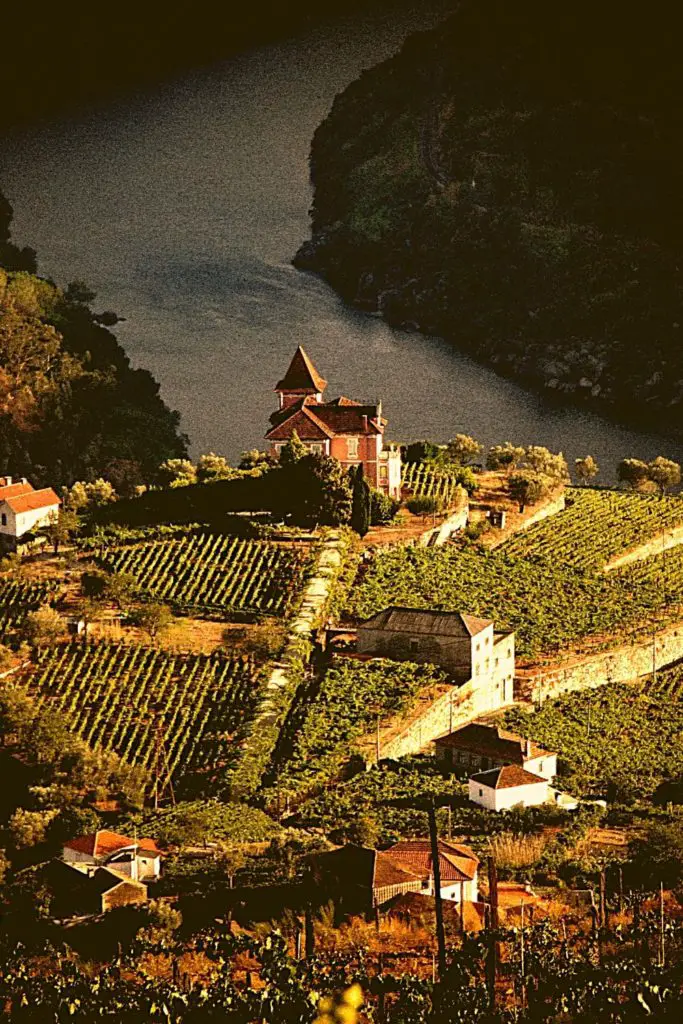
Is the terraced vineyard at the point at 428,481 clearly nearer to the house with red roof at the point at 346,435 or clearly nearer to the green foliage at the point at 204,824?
the house with red roof at the point at 346,435

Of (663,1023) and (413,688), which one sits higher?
(413,688)

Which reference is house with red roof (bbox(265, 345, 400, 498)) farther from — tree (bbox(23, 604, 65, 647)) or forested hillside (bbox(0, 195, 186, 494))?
forested hillside (bbox(0, 195, 186, 494))

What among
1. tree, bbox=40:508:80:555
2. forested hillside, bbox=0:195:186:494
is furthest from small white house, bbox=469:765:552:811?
forested hillside, bbox=0:195:186:494

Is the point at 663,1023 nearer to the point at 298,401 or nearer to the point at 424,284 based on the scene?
the point at 298,401

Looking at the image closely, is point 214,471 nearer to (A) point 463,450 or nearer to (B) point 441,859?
(A) point 463,450

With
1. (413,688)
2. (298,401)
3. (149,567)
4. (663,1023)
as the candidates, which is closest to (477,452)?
(298,401)

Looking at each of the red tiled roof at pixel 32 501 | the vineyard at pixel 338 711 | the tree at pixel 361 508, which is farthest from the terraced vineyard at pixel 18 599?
the tree at pixel 361 508
